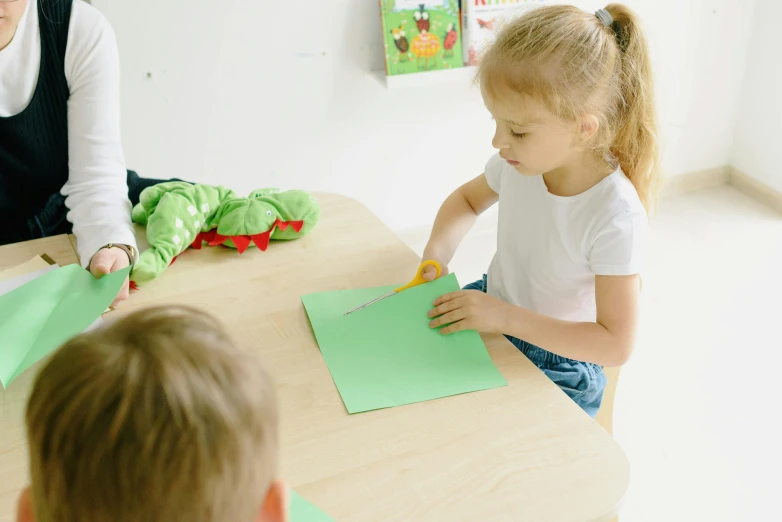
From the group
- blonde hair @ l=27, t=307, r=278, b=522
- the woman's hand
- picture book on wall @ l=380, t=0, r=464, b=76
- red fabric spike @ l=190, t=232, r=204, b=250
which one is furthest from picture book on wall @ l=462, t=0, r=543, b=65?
blonde hair @ l=27, t=307, r=278, b=522

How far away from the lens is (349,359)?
2.94 ft

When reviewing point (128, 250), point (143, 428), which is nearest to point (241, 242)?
point (128, 250)

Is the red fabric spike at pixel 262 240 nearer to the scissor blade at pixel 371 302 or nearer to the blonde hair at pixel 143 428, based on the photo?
the scissor blade at pixel 371 302

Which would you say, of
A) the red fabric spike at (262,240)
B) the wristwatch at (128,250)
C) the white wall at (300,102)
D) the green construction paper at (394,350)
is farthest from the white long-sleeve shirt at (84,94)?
the white wall at (300,102)

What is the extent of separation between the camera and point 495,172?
1242mm

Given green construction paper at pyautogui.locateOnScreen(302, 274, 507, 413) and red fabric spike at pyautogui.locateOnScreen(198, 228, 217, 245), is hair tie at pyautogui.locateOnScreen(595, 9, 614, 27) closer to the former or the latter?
green construction paper at pyautogui.locateOnScreen(302, 274, 507, 413)

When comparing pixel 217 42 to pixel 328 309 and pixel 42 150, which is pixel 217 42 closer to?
pixel 42 150

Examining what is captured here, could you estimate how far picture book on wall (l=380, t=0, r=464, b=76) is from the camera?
214cm

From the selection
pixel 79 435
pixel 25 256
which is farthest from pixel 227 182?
pixel 79 435

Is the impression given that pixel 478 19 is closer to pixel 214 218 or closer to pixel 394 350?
pixel 214 218

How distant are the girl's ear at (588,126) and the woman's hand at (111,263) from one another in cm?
64

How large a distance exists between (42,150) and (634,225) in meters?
0.97

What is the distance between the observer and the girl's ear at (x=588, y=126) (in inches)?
39.0

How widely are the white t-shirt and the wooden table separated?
0.68ft
